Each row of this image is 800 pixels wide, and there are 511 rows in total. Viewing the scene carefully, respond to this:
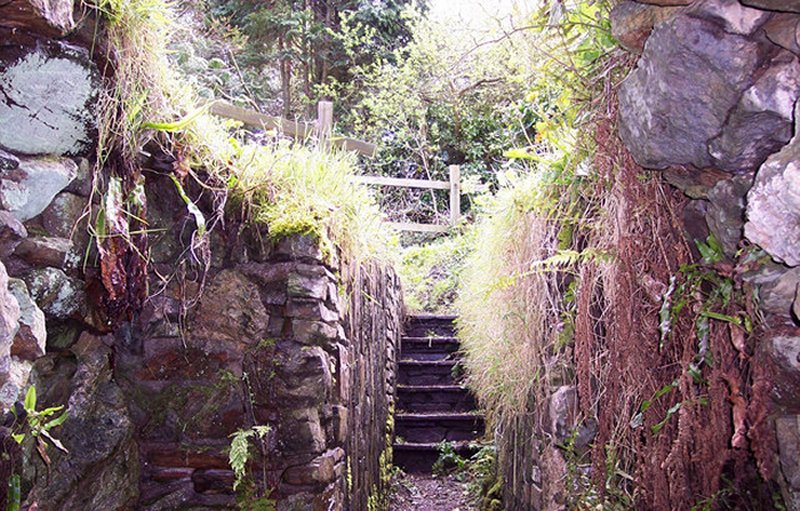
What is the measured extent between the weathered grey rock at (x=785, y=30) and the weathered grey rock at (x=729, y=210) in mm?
320

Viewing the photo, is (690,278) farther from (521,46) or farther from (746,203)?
(521,46)

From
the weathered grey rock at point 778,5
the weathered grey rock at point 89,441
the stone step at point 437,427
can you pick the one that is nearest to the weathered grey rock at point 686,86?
the weathered grey rock at point 778,5

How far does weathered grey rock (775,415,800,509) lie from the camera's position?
62.8 inches

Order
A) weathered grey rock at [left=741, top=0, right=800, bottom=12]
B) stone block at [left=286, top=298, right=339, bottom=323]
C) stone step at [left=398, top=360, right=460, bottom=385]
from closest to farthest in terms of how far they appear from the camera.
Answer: weathered grey rock at [left=741, top=0, right=800, bottom=12]
stone block at [left=286, top=298, right=339, bottom=323]
stone step at [left=398, top=360, right=460, bottom=385]

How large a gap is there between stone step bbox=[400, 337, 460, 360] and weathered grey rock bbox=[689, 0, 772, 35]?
607 centimetres

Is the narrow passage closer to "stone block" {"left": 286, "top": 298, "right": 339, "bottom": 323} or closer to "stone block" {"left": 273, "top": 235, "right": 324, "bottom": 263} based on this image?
"stone block" {"left": 286, "top": 298, "right": 339, "bottom": 323}

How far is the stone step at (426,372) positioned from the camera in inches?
281

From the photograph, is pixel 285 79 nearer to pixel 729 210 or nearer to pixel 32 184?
pixel 32 184

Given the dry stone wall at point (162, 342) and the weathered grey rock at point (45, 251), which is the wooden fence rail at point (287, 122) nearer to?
the dry stone wall at point (162, 342)

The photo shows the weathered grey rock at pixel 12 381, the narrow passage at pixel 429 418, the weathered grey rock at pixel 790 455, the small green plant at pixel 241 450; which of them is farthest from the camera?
the narrow passage at pixel 429 418

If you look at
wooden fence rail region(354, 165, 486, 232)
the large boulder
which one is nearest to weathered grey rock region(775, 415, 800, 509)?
the large boulder

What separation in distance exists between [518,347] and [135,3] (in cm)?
250

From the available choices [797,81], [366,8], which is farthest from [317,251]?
[366,8]

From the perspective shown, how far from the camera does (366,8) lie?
495 inches
